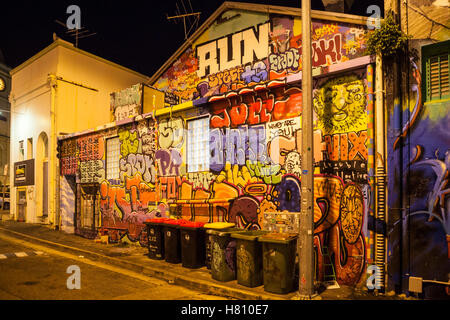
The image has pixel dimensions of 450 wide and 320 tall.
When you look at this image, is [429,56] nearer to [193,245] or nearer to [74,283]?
[193,245]

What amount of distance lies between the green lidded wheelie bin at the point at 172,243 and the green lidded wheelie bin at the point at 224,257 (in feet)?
5.50

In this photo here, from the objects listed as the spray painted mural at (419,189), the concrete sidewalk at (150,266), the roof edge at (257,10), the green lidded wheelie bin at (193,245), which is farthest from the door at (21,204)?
the spray painted mural at (419,189)

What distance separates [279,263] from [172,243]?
3.49 m

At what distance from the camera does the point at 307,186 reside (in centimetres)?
593

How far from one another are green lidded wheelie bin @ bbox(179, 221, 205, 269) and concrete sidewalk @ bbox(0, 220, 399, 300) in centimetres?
18

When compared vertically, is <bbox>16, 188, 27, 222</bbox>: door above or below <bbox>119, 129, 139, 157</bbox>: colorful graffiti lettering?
below

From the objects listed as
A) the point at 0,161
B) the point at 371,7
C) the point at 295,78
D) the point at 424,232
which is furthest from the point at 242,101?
the point at 0,161

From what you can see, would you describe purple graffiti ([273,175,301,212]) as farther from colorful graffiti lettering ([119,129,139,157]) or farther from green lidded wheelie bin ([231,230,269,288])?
colorful graffiti lettering ([119,129,139,157])

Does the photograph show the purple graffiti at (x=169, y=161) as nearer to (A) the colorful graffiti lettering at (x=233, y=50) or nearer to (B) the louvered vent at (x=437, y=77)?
(A) the colorful graffiti lettering at (x=233, y=50)

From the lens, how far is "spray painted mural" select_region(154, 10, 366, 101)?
316 inches

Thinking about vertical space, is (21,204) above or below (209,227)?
below

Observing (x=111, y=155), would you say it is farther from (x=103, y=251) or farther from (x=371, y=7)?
(x=371, y=7)

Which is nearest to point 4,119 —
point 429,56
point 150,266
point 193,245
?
point 150,266

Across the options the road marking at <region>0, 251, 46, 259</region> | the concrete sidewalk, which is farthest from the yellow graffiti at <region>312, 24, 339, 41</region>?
the road marking at <region>0, 251, 46, 259</region>
